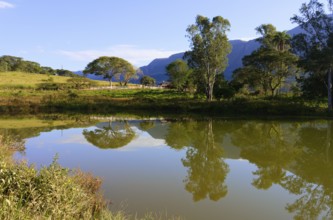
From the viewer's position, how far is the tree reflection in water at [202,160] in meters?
9.95

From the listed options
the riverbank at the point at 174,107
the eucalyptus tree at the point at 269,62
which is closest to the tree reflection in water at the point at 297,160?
the riverbank at the point at 174,107

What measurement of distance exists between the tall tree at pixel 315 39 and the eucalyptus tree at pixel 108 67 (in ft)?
177

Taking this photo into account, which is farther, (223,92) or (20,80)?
(20,80)

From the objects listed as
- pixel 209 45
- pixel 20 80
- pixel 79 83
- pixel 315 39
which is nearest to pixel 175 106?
pixel 209 45

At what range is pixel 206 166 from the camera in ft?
44.1

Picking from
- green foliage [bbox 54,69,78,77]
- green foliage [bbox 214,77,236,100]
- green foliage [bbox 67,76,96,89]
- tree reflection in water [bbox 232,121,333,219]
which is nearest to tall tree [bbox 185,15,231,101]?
green foliage [bbox 214,77,236,100]

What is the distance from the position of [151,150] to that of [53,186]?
1161 centimetres

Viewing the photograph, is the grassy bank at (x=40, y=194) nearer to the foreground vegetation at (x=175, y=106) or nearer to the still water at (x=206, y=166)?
the still water at (x=206, y=166)

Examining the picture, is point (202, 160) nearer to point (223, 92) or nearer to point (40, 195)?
point (40, 195)

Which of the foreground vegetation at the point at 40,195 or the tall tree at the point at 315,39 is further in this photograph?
the tall tree at the point at 315,39

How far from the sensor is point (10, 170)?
6.25m

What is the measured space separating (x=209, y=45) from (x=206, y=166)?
3334 cm

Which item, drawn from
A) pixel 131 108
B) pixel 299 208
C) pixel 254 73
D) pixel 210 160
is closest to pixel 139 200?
pixel 299 208

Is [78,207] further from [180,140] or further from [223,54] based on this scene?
[223,54]
